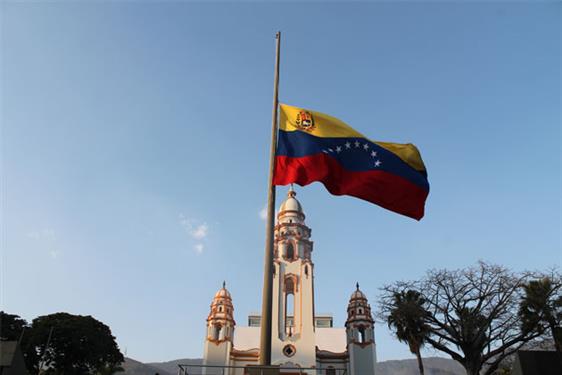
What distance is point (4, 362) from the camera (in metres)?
32.8

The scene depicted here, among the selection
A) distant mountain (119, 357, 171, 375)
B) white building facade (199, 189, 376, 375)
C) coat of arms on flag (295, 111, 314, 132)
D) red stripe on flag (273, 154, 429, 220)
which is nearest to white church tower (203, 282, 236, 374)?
white building facade (199, 189, 376, 375)

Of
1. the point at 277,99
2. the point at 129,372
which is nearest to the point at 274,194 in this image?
the point at 277,99

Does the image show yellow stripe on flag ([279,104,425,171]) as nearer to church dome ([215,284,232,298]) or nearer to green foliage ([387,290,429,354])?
green foliage ([387,290,429,354])

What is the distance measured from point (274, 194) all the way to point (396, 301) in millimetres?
28122

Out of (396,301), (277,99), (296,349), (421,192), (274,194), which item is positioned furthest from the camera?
(296,349)

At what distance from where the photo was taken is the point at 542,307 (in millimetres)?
29953

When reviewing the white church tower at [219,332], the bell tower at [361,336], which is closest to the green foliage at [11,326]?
the white church tower at [219,332]

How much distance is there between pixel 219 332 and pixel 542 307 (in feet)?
108

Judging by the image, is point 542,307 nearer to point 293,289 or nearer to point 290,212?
point 293,289

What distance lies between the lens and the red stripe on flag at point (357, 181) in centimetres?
1117

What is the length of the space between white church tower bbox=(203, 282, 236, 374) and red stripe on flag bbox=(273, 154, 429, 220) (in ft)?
131

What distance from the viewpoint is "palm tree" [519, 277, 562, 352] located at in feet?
97.1

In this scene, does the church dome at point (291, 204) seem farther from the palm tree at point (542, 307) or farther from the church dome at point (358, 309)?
the palm tree at point (542, 307)

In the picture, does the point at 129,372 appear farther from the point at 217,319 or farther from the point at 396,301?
the point at 396,301
